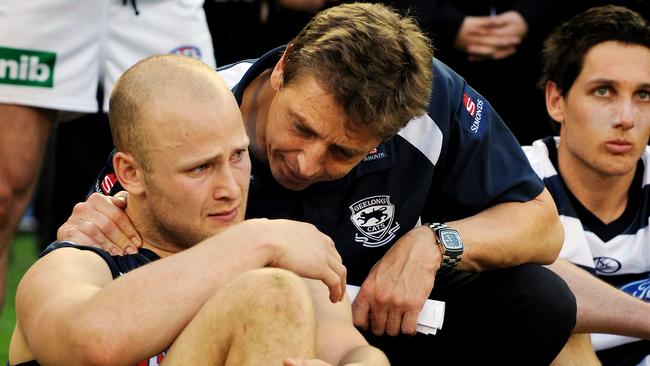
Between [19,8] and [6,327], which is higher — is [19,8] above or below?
above

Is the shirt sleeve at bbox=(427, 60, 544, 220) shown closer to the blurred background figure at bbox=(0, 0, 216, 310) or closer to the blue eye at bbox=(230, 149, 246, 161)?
the blue eye at bbox=(230, 149, 246, 161)

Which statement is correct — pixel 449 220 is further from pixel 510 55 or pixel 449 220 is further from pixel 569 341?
pixel 510 55

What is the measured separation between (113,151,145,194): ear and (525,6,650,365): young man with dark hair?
2.01m

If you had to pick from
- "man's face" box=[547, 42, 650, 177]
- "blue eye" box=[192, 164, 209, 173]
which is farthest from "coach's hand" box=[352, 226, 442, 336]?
"man's face" box=[547, 42, 650, 177]

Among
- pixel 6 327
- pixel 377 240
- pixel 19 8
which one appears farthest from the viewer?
pixel 6 327

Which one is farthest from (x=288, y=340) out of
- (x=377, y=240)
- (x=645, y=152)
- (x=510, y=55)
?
(x=510, y=55)

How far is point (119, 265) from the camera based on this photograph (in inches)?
134

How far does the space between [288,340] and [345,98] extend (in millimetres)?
1083

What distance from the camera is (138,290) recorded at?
2994 millimetres

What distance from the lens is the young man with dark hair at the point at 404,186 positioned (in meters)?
3.82

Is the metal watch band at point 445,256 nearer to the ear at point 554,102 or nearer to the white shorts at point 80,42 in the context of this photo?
the ear at point 554,102

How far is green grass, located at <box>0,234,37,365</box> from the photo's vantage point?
6291mm

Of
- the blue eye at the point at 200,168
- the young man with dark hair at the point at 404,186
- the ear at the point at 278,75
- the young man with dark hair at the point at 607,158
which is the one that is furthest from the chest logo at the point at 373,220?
the young man with dark hair at the point at 607,158

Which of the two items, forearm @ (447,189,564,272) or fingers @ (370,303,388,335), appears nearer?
fingers @ (370,303,388,335)
